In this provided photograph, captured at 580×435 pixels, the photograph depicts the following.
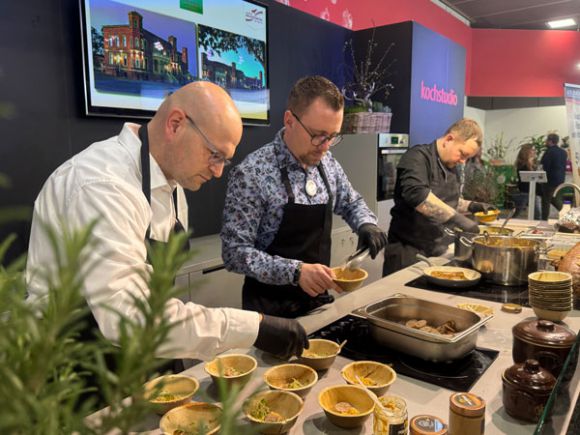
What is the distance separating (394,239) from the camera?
3.36 meters

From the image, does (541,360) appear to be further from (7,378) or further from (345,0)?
(345,0)

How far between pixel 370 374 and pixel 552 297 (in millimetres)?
813

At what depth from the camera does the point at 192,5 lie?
10.6 ft

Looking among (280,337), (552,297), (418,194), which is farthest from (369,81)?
(280,337)

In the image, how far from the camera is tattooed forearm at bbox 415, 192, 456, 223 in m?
3.05

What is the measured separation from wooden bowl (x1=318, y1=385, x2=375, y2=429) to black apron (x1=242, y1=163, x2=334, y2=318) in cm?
99

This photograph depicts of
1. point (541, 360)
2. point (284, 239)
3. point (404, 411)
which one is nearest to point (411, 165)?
point (284, 239)

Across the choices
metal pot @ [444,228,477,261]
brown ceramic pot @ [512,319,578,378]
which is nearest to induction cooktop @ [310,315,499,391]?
brown ceramic pot @ [512,319,578,378]

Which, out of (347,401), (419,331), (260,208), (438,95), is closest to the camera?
(347,401)

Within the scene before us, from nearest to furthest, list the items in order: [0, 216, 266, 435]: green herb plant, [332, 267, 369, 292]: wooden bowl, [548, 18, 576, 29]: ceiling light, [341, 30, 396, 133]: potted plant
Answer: [0, 216, 266, 435]: green herb plant < [332, 267, 369, 292]: wooden bowl < [341, 30, 396, 133]: potted plant < [548, 18, 576, 29]: ceiling light

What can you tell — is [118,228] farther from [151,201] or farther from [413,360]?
[413,360]

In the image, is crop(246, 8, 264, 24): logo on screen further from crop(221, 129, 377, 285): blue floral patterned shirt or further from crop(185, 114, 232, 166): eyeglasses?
crop(185, 114, 232, 166): eyeglasses

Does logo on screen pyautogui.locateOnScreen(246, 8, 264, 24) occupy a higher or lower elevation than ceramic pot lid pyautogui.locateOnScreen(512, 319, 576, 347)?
higher

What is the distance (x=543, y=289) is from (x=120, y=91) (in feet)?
7.93
